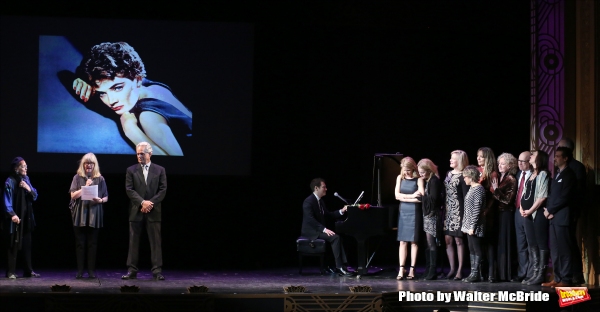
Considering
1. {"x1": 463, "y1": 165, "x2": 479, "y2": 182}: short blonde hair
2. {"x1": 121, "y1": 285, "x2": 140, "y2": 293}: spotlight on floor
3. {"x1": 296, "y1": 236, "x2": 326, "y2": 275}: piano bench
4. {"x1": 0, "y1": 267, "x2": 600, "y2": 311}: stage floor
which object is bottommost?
{"x1": 0, "y1": 267, "x2": 600, "y2": 311}: stage floor

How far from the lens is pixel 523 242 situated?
8.69 m

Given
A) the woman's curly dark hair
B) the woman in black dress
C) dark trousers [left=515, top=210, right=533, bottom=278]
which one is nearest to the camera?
the woman in black dress

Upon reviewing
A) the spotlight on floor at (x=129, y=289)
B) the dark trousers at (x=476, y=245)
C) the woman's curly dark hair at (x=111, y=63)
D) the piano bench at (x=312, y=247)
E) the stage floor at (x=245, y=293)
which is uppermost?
the woman's curly dark hair at (x=111, y=63)

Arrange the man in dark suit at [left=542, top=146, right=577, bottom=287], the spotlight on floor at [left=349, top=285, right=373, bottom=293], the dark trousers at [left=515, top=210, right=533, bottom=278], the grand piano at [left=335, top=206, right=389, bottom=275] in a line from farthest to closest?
the grand piano at [left=335, top=206, right=389, bottom=275], the dark trousers at [left=515, top=210, right=533, bottom=278], the man in dark suit at [left=542, top=146, right=577, bottom=287], the spotlight on floor at [left=349, top=285, right=373, bottom=293]

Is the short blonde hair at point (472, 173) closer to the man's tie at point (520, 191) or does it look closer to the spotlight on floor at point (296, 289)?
the man's tie at point (520, 191)

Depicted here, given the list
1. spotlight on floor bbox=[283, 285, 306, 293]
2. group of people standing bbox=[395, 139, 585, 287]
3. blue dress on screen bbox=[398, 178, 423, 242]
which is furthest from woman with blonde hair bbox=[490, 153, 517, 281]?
spotlight on floor bbox=[283, 285, 306, 293]

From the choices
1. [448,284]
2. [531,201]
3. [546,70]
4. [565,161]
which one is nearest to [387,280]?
[448,284]

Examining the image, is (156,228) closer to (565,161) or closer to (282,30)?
(282,30)

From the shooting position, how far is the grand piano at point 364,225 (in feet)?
30.1

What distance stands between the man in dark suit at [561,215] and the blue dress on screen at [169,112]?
490 centimetres

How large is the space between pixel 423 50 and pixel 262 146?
2.79 m

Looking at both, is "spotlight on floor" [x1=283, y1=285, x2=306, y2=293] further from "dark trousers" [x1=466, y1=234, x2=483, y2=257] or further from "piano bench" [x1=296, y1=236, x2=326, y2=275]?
"dark trousers" [x1=466, y1=234, x2=483, y2=257]

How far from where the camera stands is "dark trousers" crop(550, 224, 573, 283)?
26.9 feet

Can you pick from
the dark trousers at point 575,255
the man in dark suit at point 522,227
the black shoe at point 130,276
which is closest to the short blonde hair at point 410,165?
the man in dark suit at point 522,227
